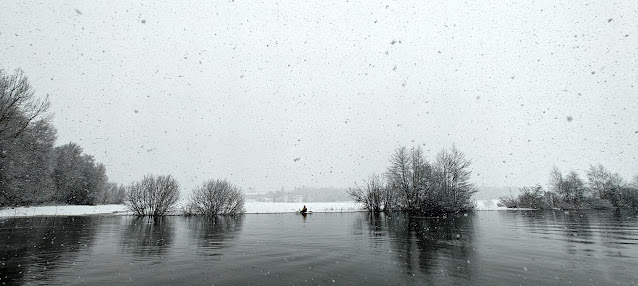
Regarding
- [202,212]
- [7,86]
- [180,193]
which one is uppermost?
[7,86]

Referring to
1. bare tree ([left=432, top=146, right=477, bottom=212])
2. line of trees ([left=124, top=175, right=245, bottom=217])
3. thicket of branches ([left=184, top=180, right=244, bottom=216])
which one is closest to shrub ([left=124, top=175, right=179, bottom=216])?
line of trees ([left=124, top=175, right=245, bottom=217])

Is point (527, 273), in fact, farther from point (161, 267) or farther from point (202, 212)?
point (202, 212)

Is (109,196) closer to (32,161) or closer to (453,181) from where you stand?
(32,161)

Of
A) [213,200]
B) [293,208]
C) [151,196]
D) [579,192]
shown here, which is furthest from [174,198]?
[579,192]

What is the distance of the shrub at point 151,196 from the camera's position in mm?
46719

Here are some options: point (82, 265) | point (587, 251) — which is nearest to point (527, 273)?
point (587, 251)

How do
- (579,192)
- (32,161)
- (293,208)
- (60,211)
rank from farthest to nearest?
(579,192) < (293,208) < (60,211) < (32,161)

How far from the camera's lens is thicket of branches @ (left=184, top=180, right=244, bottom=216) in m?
51.2

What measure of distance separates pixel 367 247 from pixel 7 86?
112 ft

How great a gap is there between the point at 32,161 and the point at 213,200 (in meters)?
25.0

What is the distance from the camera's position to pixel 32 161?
110 ft

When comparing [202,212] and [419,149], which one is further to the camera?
[419,149]

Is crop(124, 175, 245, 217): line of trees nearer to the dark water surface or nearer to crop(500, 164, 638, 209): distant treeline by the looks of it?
the dark water surface

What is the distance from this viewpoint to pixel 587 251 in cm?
1241
